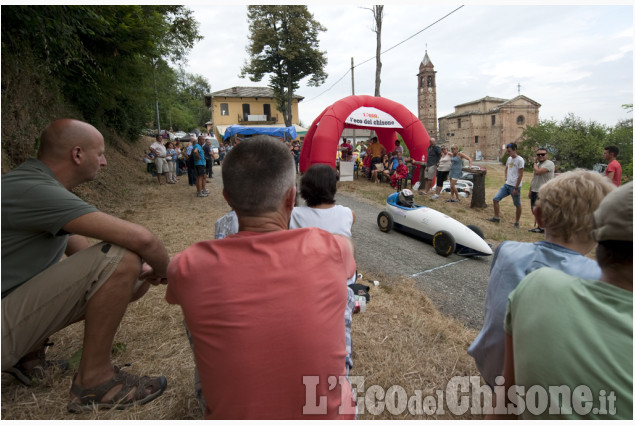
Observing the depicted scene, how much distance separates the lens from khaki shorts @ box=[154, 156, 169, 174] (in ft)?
38.6

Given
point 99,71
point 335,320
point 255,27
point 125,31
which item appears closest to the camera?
point 335,320

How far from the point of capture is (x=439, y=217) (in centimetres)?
577

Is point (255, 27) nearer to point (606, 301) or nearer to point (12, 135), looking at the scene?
point (12, 135)

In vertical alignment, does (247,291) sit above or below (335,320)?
above

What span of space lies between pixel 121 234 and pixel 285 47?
107ft

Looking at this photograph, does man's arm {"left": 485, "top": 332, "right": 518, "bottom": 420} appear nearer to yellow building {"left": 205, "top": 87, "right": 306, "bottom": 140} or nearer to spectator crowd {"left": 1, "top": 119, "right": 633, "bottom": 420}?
spectator crowd {"left": 1, "top": 119, "right": 633, "bottom": 420}

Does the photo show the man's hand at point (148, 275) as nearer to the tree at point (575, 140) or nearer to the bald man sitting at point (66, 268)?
the bald man sitting at point (66, 268)

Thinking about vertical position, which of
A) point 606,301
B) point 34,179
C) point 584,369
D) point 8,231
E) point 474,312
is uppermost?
point 34,179

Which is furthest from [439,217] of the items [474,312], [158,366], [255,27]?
Result: [255,27]

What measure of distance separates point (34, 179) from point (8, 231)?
0.26m

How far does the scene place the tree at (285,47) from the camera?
97.6ft

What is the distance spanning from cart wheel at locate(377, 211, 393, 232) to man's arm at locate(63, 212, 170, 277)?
5133 millimetres

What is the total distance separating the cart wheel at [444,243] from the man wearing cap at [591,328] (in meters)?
4.44

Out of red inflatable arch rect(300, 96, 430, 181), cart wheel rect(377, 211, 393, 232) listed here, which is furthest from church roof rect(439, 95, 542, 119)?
cart wheel rect(377, 211, 393, 232)
